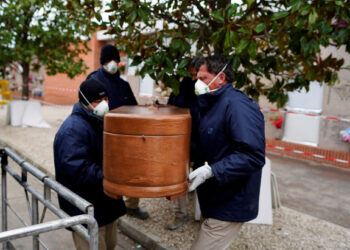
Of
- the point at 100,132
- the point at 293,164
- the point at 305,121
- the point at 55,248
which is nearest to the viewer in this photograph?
the point at 100,132

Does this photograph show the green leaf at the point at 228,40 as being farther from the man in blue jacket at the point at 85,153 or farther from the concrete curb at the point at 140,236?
the concrete curb at the point at 140,236

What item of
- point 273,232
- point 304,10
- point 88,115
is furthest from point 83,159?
point 273,232

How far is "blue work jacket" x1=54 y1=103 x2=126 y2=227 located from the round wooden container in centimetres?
43

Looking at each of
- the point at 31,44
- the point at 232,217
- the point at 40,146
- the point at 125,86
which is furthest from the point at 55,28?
the point at 232,217

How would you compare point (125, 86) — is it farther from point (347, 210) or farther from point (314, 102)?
point (314, 102)

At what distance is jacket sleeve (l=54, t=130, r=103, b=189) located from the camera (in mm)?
2188

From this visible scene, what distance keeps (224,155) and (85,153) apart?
93cm

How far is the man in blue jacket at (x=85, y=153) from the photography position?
2.20m

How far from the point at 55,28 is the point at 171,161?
27.7 feet

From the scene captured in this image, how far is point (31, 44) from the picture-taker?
925 centimetres

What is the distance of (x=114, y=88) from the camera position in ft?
13.2

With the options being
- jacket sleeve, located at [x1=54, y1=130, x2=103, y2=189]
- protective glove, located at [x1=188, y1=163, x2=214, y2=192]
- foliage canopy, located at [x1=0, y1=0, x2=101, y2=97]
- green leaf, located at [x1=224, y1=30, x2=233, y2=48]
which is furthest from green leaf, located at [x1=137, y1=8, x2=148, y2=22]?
foliage canopy, located at [x1=0, y1=0, x2=101, y2=97]

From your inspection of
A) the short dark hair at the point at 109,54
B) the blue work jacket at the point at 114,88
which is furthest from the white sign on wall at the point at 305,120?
the short dark hair at the point at 109,54

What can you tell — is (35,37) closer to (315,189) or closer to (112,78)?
(112,78)
